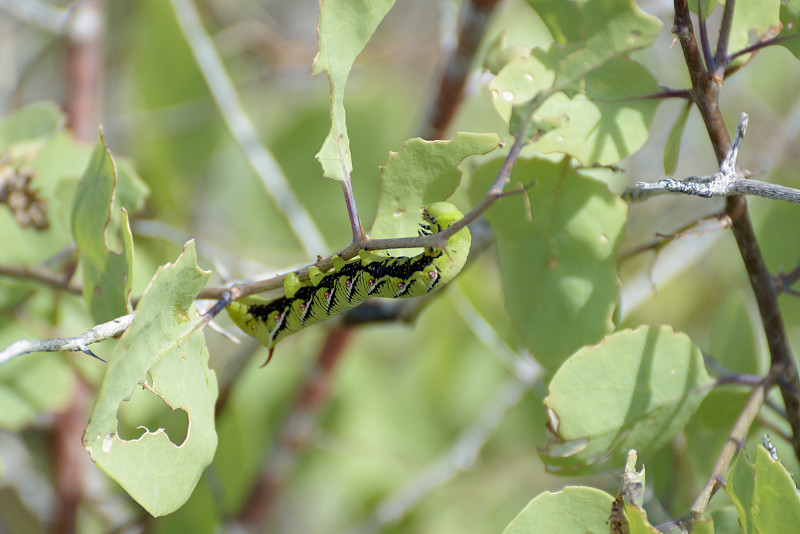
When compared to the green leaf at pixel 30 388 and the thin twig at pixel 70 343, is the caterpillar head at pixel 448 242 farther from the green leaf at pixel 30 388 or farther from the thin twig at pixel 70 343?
the green leaf at pixel 30 388

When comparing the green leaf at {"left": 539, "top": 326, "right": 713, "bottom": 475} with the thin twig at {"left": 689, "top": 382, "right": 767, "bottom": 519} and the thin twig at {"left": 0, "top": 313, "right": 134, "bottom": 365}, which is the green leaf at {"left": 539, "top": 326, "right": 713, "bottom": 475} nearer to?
the thin twig at {"left": 689, "top": 382, "right": 767, "bottom": 519}

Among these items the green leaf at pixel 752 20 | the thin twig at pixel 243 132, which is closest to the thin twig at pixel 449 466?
the thin twig at pixel 243 132

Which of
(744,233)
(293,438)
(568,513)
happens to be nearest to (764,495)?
(568,513)

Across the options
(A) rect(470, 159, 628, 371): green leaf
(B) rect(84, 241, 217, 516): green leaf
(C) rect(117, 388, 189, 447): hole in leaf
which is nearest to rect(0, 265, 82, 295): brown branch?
(B) rect(84, 241, 217, 516): green leaf

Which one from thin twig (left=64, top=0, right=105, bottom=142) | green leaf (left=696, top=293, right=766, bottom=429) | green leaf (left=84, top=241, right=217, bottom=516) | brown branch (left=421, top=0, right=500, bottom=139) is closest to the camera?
green leaf (left=84, top=241, right=217, bottom=516)

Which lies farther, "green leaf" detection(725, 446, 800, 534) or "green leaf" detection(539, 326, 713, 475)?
"green leaf" detection(539, 326, 713, 475)

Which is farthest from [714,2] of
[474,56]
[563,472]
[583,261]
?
[474,56]
